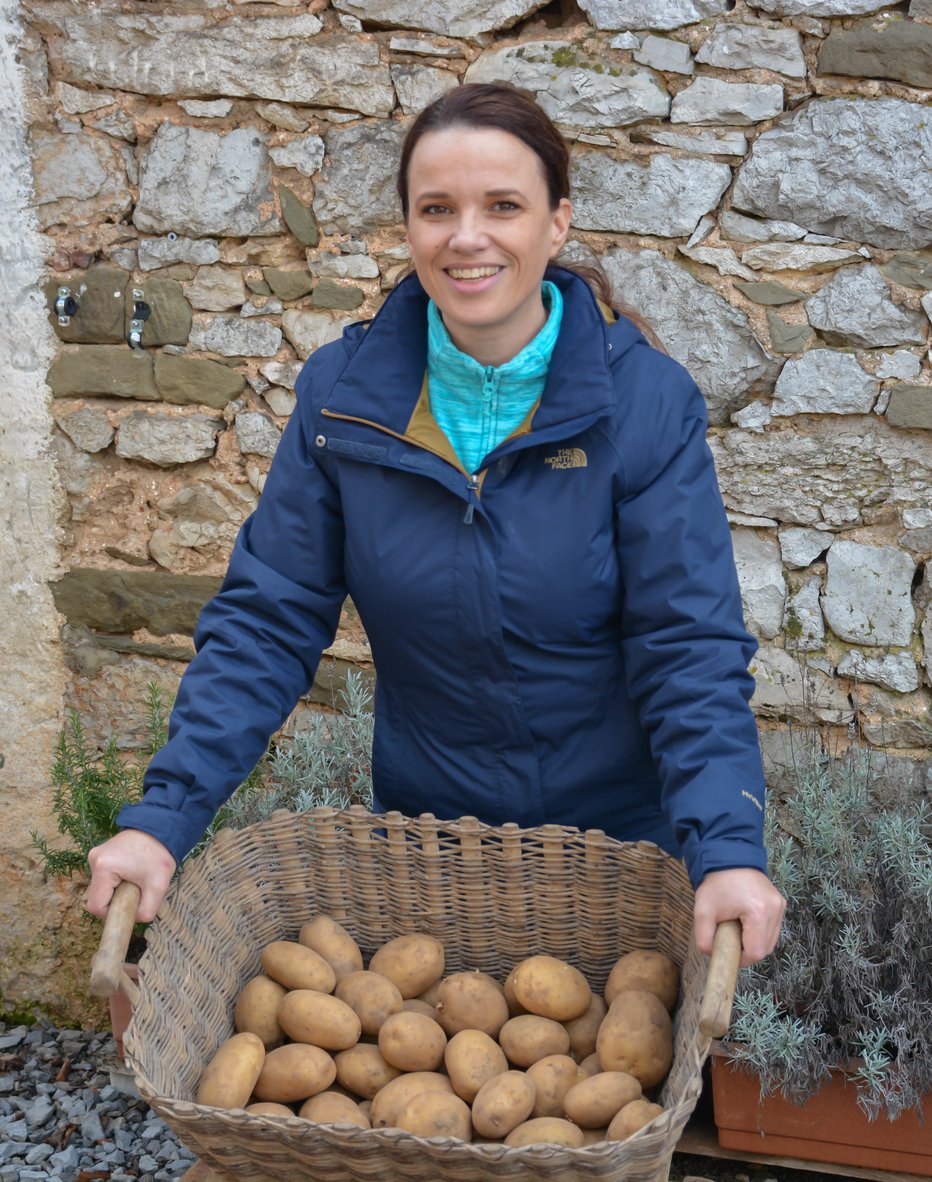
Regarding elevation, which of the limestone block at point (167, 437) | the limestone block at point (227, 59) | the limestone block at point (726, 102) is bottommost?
the limestone block at point (167, 437)

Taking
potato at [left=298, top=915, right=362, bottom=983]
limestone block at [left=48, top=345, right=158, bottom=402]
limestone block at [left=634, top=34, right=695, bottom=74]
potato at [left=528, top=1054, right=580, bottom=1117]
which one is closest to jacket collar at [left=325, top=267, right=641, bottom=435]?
potato at [left=298, top=915, right=362, bottom=983]

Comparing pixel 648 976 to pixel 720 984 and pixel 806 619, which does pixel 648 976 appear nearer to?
pixel 720 984

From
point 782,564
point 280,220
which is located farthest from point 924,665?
point 280,220

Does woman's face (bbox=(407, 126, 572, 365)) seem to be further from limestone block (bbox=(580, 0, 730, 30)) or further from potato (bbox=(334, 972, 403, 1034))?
limestone block (bbox=(580, 0, 730, 30))

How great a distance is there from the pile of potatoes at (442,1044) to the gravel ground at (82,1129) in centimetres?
117

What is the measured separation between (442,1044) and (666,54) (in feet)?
7.31

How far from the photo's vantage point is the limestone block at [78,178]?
3.12 metres

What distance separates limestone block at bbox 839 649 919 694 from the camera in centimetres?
294

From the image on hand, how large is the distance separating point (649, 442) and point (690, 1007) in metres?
0.76

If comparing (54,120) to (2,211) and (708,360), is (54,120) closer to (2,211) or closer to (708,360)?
(2,211)

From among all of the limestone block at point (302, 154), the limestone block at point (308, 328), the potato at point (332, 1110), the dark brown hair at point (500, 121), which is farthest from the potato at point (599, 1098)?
the limestone block at point (302, 154)

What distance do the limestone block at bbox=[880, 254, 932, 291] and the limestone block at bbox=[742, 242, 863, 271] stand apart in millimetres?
72

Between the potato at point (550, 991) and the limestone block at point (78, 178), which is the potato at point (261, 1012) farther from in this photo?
the limestone block at point (78, 178)

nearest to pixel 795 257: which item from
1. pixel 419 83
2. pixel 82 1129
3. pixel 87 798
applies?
pixel 419 83
